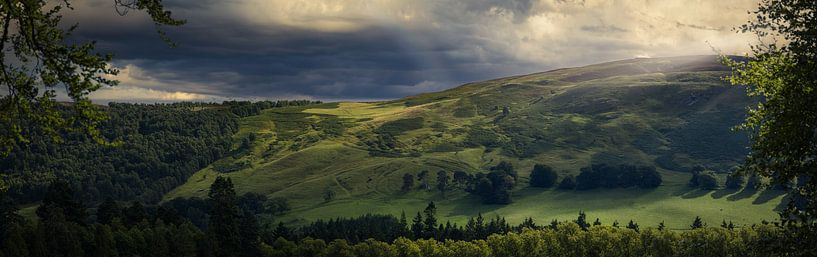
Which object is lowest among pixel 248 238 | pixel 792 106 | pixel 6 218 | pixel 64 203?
pixel 248 238

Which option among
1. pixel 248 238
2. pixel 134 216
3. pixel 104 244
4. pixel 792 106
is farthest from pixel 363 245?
pixel 792 106

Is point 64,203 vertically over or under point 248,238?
over

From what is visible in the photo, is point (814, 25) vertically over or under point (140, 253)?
over

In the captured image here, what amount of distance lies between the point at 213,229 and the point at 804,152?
167 metres

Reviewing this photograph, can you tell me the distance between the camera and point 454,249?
191 metres

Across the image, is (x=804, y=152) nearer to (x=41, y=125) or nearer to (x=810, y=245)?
(x=810, y=245)

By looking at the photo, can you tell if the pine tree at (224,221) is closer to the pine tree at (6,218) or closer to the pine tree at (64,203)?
the pine tree at (64,203)

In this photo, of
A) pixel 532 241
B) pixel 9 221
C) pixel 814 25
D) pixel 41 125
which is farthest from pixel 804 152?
pixel 9 221

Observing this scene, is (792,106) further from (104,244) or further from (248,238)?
(248,238)

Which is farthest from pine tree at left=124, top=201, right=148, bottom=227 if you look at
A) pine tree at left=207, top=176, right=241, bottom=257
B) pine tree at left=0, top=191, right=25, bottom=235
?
pine tree at left=0, top=191, right=25, bottom=235

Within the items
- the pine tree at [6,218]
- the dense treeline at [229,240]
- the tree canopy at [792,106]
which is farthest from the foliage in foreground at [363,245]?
the tree canopy at [792,106]

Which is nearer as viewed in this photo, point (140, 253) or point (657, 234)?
point (140, 253)

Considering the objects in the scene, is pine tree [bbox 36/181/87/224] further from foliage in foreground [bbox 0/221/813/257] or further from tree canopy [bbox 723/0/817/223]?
tree canopy [bbox 723/0/817/223]

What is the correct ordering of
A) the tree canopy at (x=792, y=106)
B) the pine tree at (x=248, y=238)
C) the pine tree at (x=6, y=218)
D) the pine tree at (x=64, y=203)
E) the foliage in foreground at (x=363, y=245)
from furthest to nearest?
the pine tree at (x=248, y=238), the pine tree at (x=64, y=203), the pine tree at (x=6, y=218), the foliage in foreground at (x=363, y=245), the tree canopy at (x=792, y=106)
